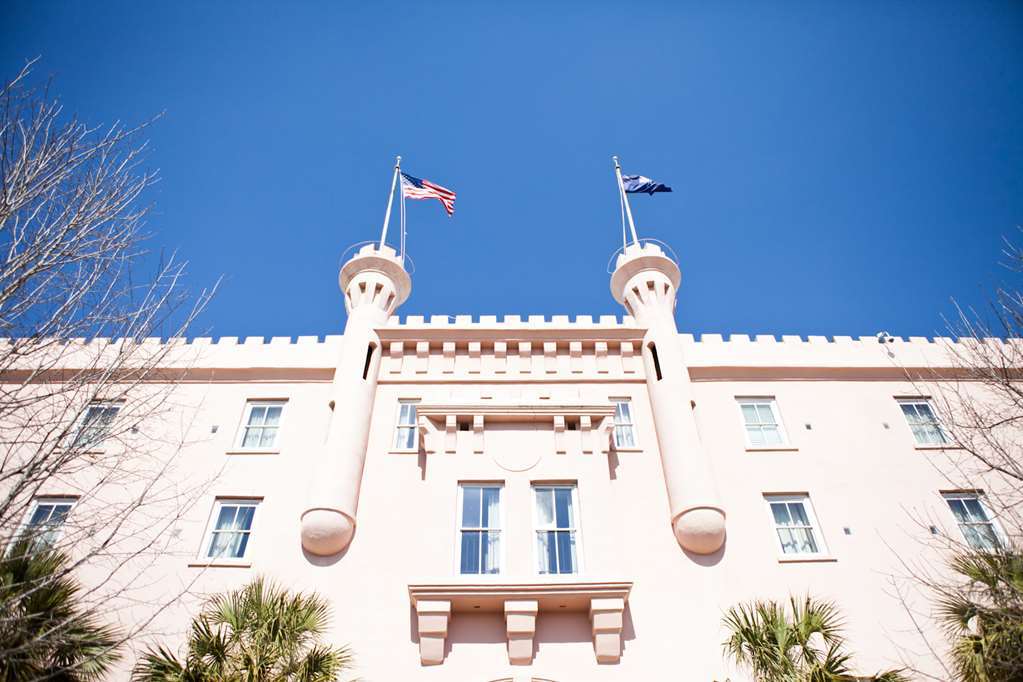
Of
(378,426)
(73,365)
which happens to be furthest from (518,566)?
(73,365)

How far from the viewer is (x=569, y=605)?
15688mm

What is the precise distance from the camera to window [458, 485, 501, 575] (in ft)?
54.1

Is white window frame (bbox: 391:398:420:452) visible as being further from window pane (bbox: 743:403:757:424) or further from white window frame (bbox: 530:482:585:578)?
window pane (bbox: 743:403:757:424)

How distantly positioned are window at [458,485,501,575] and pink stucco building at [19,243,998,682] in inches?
2.4

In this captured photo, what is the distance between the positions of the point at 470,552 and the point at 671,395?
7115 millimetres

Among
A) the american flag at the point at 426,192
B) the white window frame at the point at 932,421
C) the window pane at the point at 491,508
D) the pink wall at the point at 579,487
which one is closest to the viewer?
the pink wall at the point at 579,487

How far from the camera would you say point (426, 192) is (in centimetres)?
2381

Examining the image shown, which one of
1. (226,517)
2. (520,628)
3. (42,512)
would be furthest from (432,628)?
(42,512)

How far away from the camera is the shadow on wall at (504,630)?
15.5 meters

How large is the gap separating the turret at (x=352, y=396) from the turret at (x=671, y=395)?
7.76 meters

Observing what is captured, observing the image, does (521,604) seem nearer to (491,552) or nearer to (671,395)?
(491,552)

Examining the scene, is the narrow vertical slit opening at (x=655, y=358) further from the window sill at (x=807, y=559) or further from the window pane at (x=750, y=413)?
the window sill at (x=807, y=559)

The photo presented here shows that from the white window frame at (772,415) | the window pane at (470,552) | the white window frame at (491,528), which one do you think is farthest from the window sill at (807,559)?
the window pane at (470,552)

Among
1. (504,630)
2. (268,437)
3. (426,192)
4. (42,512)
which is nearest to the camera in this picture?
(504,630)
